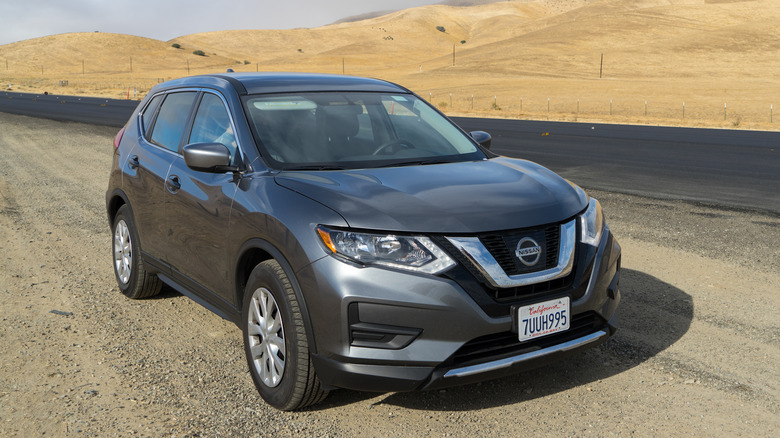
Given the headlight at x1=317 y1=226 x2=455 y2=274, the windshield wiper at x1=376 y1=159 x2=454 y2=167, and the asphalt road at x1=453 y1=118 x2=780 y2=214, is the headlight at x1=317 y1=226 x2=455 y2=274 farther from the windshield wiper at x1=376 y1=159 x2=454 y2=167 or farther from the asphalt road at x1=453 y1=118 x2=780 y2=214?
the asphalt road at x1=453 y1=118 x2=780 y2=214

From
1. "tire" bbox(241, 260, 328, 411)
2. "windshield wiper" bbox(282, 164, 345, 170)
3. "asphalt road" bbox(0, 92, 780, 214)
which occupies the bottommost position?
"asphalt road" bbox(0, 92, 780, 214)

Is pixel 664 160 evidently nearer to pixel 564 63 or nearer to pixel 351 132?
pixel 351 132

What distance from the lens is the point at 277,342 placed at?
3.99m

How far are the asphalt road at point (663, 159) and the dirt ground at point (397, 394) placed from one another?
14.7 ft

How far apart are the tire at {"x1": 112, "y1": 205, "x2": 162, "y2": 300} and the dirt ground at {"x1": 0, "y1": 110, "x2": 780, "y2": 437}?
12cm

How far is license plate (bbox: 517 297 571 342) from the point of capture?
368cm

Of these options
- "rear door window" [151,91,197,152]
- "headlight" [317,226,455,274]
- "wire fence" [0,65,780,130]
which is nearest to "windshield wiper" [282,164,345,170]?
"headlight" [317,226,455,274]

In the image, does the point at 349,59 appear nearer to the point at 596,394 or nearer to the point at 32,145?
the point at 32,145

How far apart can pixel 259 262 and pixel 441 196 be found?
118 centimetres

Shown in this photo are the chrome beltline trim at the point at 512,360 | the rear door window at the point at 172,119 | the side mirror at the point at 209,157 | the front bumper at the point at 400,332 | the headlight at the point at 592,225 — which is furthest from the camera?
the rear door window at the point at 172,119

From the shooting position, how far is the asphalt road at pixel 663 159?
12.1m

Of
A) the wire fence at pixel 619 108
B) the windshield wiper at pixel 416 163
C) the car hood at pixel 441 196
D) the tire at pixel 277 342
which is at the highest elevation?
the windshield wiper at pixel 416 163

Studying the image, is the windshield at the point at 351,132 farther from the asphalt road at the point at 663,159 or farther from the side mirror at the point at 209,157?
the asphalt road at the point at 663,159

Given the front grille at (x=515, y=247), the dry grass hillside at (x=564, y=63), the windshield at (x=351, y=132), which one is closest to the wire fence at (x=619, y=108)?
the dry grass hillside at (x=564, y=63)
